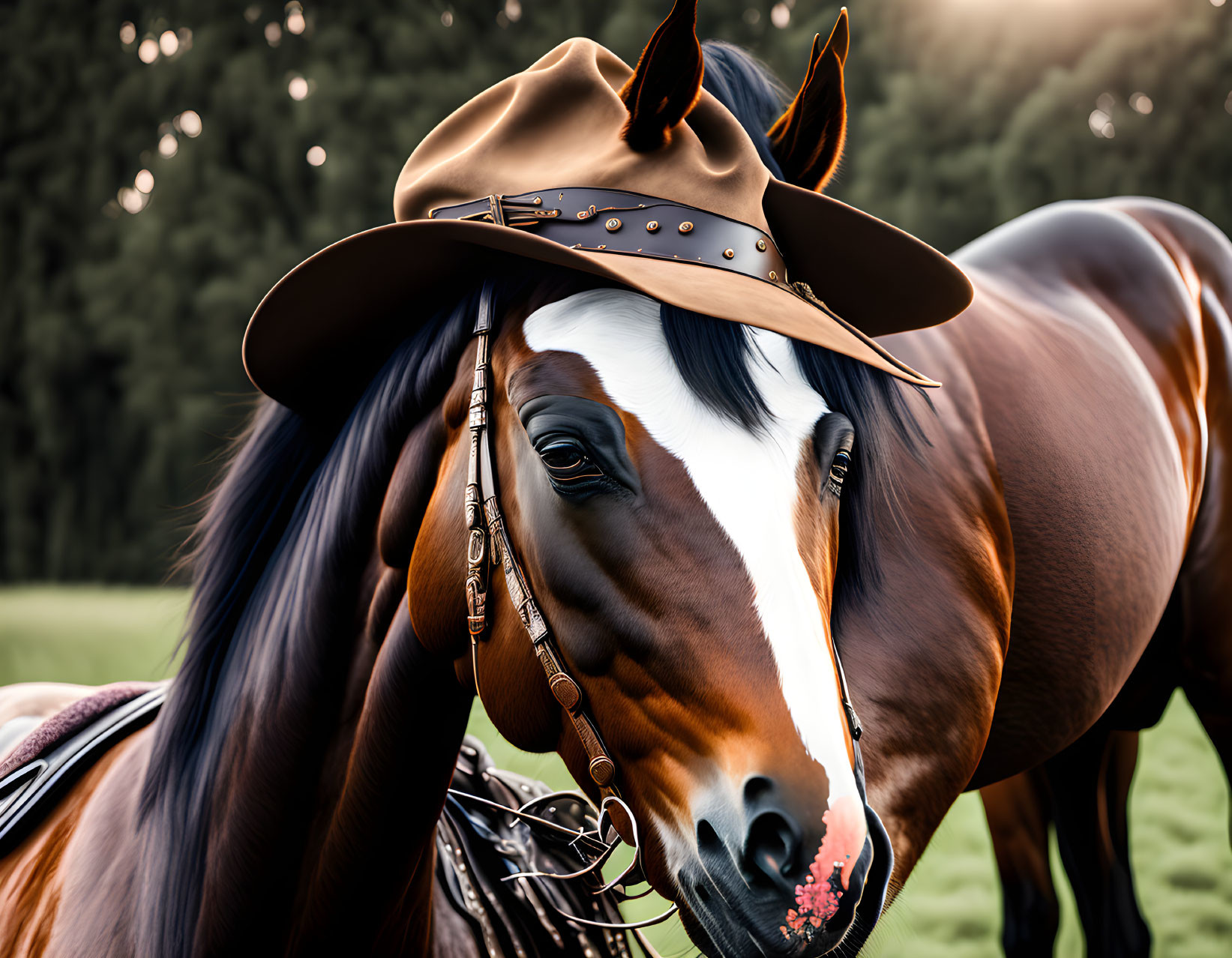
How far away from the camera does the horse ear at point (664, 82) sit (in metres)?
0.88

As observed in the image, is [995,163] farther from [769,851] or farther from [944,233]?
[769,851]

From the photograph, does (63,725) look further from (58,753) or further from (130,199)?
(130,199)

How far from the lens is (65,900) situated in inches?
47.5

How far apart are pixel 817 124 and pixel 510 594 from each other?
0.73 meters

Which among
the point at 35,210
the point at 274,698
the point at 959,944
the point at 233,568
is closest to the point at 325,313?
the point at 233,568

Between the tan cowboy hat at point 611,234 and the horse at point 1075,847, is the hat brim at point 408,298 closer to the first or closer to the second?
the tan cowboy hat at point 611,234

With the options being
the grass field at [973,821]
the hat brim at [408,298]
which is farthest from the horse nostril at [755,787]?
the grass field at [973,821]

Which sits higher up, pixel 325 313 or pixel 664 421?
pixel 325 313

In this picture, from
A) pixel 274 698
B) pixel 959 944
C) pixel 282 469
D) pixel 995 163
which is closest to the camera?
pixel 274 698

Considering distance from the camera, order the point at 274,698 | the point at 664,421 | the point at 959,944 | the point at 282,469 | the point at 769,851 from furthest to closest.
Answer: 1. the point at 959,944
2. the point at 282,469
3. the point at 274,698
4. the point at 664,421
5. the point at 769,851

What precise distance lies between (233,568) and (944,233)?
7518 millimetres

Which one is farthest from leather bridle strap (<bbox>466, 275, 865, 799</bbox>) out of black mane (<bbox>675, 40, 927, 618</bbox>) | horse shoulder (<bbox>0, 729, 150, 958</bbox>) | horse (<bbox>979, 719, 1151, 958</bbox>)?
horse (<bbox>979, 719, 1151, 958</bbox>)

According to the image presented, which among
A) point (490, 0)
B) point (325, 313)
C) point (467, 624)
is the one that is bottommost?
point (467, 624)

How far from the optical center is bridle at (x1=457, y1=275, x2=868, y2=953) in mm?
906
